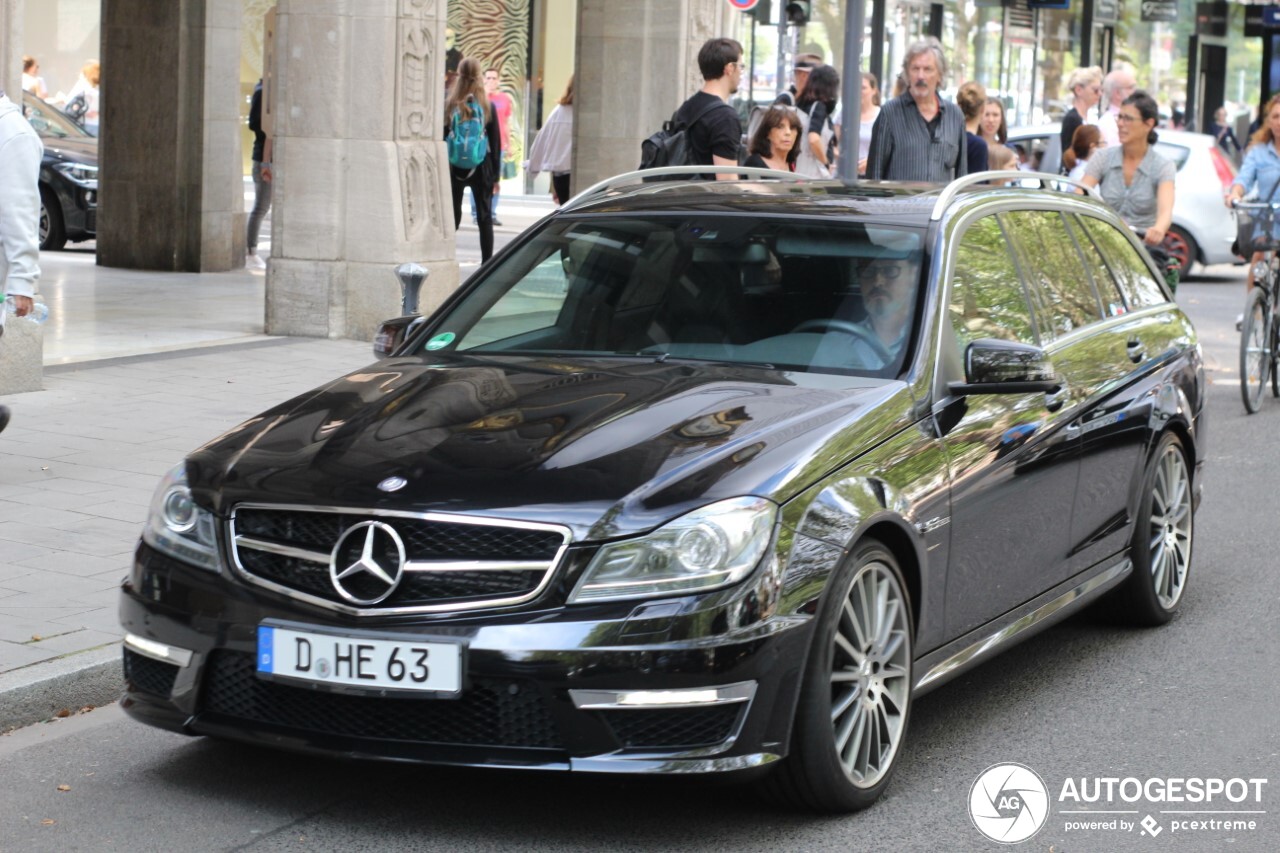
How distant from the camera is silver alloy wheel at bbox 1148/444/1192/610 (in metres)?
6.84

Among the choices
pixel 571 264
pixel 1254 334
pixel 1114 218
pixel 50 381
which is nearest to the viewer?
pixel 571 264

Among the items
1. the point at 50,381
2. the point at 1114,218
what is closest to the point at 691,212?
the point at 1114,218

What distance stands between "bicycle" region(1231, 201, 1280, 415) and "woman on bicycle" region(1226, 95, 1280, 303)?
0.69ft

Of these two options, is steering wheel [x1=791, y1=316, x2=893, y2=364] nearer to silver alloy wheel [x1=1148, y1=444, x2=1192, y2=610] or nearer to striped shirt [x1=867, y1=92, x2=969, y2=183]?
silver alloy wheel [x1=1148, y1=444, x2=1192, y2=610]

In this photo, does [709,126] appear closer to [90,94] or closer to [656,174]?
[656,174]

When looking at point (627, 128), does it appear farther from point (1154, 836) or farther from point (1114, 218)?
point (1154, 836)

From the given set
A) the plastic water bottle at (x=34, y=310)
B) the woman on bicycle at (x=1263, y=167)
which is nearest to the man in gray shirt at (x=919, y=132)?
the woman on bicycle at (x=1263, y=167)

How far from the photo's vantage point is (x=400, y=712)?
437 centimetres

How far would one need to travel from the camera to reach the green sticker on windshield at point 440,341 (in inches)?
232

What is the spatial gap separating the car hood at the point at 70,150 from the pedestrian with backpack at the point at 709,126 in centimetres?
1100

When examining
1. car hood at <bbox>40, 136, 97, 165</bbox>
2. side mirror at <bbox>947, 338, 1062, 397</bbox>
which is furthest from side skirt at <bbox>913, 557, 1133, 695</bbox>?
car hood at <bbox>40, 136, 97, 165</bbox>

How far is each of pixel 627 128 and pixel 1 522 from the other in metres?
10.9

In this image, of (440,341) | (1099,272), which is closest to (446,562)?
(440,341)

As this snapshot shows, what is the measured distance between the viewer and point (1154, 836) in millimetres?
4730
